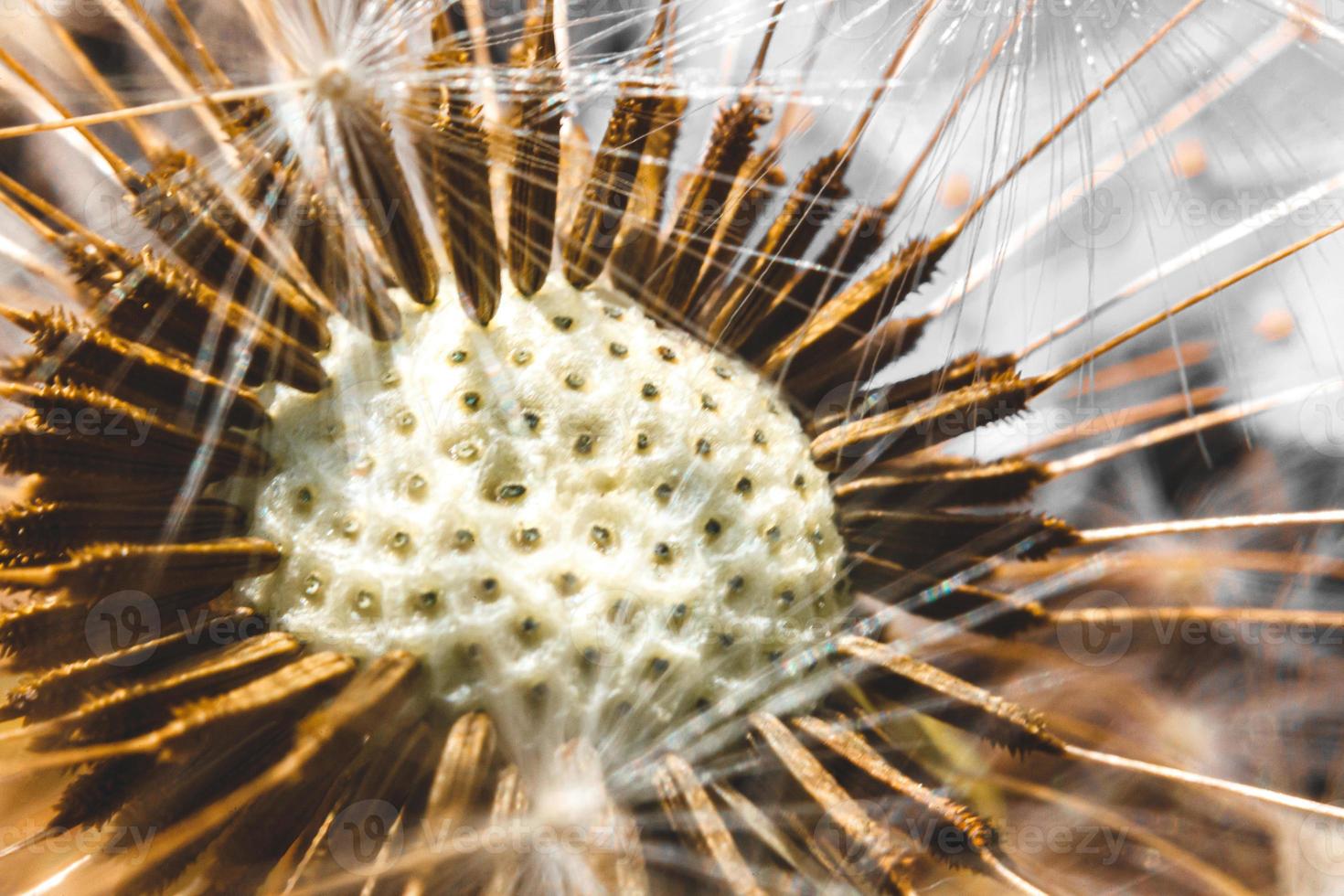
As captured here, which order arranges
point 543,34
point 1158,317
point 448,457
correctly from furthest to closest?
point 1158,317 < point 543,34 < point 448,457

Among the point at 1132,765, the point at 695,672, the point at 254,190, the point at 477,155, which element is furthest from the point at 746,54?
the point at 1132,765

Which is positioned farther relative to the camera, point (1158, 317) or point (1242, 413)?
point (1242, 413)

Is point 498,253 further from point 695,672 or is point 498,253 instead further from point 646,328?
point 695,672

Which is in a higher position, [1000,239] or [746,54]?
[746,54]

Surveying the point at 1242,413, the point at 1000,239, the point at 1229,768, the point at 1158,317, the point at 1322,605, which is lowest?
the point at 1229,768
